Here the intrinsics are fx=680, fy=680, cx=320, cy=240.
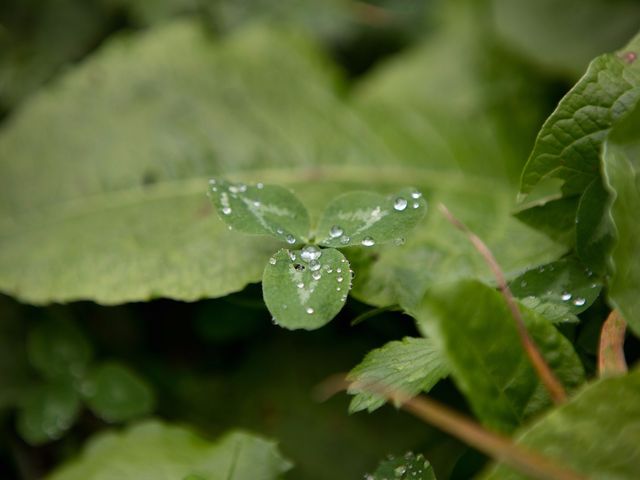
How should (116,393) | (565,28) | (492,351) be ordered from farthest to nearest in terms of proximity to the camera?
(565,28) < (116,393) < (492,351)

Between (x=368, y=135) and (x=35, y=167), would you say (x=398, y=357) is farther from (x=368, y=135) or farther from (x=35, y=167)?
(x=35, y=167)

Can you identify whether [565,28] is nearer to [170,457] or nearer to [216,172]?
[216,172]

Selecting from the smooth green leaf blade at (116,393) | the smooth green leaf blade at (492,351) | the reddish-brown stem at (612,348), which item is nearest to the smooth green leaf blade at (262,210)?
the smooth green leaf blade at (492,351)

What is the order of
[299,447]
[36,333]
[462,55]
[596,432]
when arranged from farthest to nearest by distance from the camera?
1. [462,55]
2. [36,333]
3. [299,447]
4. [596,432]

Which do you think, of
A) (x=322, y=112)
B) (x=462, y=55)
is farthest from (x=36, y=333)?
(x=462, y=55)

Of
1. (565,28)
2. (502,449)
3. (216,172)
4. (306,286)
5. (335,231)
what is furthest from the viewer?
(565,28)

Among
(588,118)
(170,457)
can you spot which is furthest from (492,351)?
(170,457)
